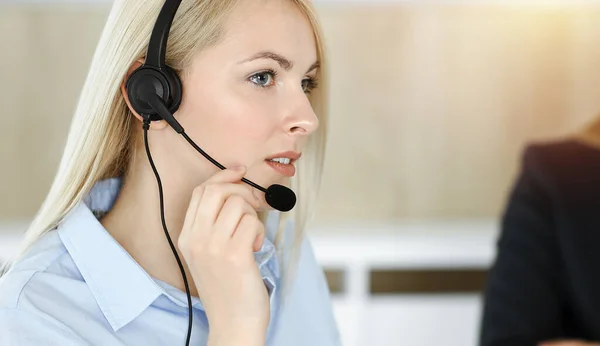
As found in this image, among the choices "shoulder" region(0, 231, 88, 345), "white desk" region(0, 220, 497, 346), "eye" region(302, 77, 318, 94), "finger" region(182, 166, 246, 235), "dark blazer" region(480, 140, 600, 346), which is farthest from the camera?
"white desk" region(0, 220, 497, 346)

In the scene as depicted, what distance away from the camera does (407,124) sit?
2.85 m

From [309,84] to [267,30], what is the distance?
0.17 meters

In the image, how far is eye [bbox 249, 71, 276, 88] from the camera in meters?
1.10

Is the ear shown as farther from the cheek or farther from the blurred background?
the blurred background

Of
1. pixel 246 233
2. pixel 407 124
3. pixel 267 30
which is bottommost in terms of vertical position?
pixel 407 124

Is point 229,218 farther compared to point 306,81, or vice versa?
point 306,81

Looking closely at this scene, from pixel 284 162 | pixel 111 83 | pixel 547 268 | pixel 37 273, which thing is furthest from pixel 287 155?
pixel 547 268

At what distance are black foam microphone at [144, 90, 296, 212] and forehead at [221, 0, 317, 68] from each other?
0.12 meters

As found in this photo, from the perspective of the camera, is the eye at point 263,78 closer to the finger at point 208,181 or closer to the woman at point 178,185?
the woman at point 178,185

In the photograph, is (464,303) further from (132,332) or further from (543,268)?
(132,332)

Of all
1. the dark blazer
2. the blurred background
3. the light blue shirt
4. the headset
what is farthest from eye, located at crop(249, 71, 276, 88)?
the blurred background

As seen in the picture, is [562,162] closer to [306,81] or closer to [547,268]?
[547,268]

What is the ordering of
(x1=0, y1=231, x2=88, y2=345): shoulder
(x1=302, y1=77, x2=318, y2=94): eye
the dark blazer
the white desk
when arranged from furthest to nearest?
the white desk
the dark blazer
(x1=302, y1=77, x2=318, y2=94): eye
(x1=0, y1=231, x2=88, y2=345): shoulder

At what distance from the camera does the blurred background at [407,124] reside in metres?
2.71
